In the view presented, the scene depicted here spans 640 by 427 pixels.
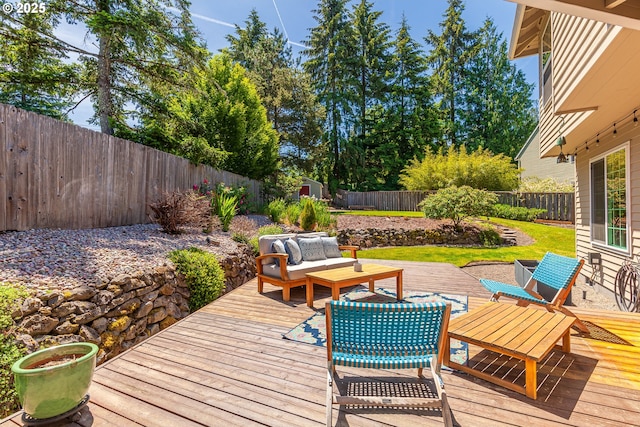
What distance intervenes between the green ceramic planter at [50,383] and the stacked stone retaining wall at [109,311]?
2.06 ft

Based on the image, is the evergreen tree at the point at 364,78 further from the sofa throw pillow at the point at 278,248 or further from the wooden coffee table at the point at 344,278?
the wooden coffee table at the point at 344,278

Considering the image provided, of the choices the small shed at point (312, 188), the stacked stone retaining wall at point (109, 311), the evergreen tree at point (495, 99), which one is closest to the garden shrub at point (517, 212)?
the evergreen tree at point (495, 99)

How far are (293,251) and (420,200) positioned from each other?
14596 millimetres

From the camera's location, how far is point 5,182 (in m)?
3.89

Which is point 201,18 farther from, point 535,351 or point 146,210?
point 535,351

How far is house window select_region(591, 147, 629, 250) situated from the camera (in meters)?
4.65

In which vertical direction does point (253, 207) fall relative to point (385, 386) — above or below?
above

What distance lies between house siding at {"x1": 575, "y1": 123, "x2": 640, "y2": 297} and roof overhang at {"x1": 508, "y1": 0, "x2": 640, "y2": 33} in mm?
2910

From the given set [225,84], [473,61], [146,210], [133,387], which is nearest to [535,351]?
[133,387]

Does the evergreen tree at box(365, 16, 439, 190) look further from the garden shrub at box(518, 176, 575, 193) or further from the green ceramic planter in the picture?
the green ceramic planter

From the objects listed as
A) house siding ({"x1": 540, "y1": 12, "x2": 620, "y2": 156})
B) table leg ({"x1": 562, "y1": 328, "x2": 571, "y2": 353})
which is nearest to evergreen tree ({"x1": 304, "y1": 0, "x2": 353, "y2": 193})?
house siding ({"x1": 540, "y1": 12, "x2": 620, "y2": 156})

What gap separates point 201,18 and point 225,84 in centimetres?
342

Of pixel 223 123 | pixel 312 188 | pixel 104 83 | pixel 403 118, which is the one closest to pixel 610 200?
pixel 223 123

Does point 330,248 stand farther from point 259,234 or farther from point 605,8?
point 605,8
